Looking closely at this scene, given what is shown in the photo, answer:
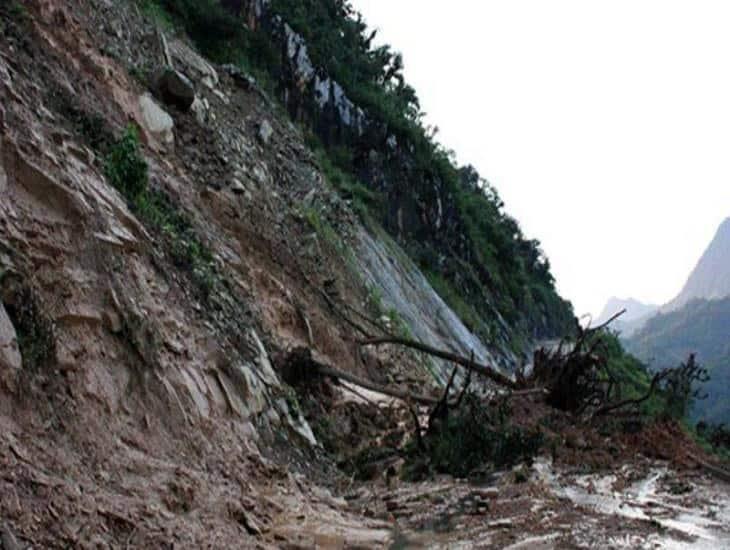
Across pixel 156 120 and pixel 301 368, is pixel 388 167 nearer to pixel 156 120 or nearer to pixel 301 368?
pixel 156 120

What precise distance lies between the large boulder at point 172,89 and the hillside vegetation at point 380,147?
426 centimetres

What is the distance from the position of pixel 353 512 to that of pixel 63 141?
4.44 m

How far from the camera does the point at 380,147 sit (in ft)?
99.3

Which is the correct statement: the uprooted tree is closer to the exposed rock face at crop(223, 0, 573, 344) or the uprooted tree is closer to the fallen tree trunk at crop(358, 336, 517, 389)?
the fallen tree trunk at crop(358, 336, 517, 389)

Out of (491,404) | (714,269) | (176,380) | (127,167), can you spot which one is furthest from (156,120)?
(714,269)

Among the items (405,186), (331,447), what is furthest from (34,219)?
(405,186)

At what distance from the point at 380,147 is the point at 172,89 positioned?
1756cm

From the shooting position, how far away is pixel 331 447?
9180 millimetres

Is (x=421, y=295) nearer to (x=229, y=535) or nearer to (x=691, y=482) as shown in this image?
(x=691, y=482)

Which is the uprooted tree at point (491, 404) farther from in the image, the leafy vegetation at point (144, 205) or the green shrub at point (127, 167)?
the green shrub at point (127, 167)

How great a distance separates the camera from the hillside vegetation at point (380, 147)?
2309cm

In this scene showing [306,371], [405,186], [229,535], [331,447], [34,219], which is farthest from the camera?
[405,186]

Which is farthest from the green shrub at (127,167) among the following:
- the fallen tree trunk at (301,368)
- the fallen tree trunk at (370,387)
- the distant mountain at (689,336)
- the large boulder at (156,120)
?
the distant mountain at (689,336)

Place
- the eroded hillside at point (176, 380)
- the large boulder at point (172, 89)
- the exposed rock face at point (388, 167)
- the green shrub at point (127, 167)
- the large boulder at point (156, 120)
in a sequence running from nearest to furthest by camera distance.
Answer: the eroded hillside at point (176, 380)
the green shrub at point (127, 167)
the large boulder at point (156, 120)
the large boulder at point (172, 89)
the exposed rock face at point (388, 167)
